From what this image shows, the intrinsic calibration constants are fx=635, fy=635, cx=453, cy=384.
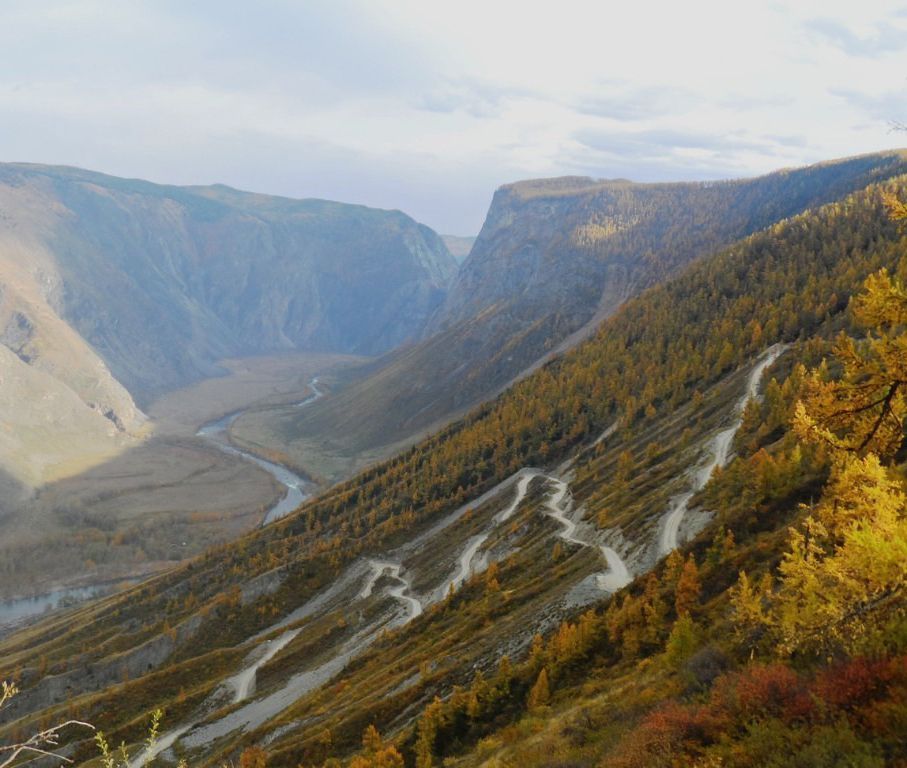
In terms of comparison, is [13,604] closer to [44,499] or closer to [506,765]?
[44,499]

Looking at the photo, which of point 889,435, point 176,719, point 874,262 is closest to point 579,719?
point 889,435

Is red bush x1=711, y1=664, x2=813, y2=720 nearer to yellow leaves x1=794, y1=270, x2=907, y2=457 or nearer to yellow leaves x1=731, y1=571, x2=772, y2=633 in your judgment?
yellow leaves x1=731, y1=571, x2=772, y2=633

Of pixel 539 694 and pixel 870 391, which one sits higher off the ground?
pixel 870 391

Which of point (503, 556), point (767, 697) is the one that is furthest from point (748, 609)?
point (503, 556)

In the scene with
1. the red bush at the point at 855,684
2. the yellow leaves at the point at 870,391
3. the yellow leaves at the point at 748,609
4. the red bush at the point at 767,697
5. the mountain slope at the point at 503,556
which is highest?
the yellow leaves at the point at 870,391

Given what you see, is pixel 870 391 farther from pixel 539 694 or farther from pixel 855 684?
pixel 539 694

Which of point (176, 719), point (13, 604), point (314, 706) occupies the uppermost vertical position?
point (314, 706)

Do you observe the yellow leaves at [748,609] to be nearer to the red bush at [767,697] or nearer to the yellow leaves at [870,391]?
the red bush at [767,697]

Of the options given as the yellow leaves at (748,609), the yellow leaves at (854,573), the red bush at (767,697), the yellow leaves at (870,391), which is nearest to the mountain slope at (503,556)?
the yellow leaves at (748,609)
